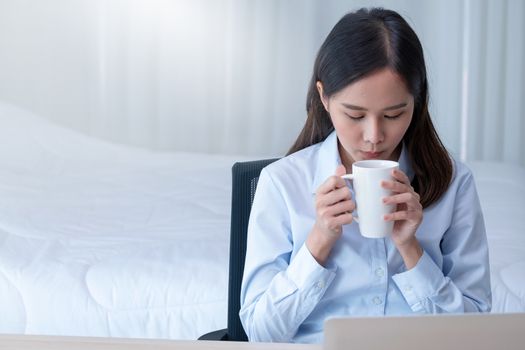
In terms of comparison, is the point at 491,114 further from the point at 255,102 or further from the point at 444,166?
the point at 444,166

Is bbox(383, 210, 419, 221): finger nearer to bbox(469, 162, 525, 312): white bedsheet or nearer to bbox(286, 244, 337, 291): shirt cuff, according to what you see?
bbox(286, 244, 337, 291): shirt cuff

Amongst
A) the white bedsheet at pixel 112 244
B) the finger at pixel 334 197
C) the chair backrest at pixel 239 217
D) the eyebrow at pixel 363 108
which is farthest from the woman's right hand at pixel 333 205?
the white bedsheet at pixel 112 244

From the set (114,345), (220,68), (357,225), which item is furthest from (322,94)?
(220,68)

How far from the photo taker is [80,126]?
14.8ft

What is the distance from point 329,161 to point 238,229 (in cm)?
20

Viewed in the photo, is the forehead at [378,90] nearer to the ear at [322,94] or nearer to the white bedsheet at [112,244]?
the ear at [322,94]

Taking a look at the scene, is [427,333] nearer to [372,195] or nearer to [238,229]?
[372,195]

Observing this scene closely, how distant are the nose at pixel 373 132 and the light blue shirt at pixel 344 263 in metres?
0.14

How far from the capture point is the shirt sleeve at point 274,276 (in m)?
1.35

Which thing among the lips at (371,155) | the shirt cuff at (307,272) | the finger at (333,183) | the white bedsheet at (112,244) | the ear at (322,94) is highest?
the ear at (322,94)

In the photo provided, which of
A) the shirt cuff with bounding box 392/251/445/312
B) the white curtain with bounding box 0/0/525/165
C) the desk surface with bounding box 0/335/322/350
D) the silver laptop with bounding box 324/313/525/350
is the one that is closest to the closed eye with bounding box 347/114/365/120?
the shirt cuff with bounding box 392/251/445/312

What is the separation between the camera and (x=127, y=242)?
7.28ft

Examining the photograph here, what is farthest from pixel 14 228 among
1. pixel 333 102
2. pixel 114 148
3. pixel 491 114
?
pixel 491 114

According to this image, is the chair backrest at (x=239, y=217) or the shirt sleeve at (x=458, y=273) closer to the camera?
the shirt sleeve at (x=458, y=273)
